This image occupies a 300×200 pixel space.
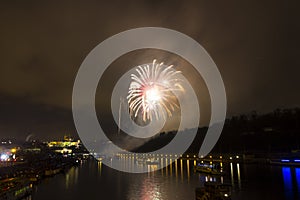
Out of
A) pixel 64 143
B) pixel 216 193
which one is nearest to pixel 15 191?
pixel 216 193

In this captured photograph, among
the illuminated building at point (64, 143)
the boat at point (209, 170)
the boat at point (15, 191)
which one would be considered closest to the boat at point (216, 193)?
the boat at point (15, 191)

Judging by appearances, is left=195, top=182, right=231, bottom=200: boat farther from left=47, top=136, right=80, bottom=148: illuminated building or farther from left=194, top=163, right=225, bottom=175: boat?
left=47, top=136, right=80, bottom=148: illuminated building

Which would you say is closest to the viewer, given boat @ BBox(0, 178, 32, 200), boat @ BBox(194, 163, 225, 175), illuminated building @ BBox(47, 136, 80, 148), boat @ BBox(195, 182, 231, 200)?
boat @ BBox(195, 182, 231, 200)

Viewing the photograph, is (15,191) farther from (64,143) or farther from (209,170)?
(64,143)

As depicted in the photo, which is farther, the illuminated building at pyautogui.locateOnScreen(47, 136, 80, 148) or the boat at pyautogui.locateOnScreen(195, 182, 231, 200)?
the illuminated building at pyautogui.locateOnScreen(47, 136, 80, 148)

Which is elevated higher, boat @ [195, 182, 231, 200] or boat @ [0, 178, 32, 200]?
boat @ [195, 182, 231, 200]

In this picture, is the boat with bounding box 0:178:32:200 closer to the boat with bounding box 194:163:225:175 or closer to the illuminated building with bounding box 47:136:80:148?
the boat with bounding box 194:163:225:175

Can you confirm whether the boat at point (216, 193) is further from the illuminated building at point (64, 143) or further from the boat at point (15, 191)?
the illuminated building at point (64, 143)

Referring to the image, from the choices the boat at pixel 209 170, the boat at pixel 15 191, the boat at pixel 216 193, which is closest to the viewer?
the boat at pixel 216 193

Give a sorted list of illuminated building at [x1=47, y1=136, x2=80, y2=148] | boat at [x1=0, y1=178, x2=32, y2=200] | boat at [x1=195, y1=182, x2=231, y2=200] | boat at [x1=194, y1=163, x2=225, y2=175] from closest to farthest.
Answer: boat at [x1=195, y1=182, x2=231, y2=200]
boat at [x1=0, y1=178, x2=32, y2=200]
boat at [x1=194, y1=163, x2=225, y2=175]
illuminated building at [x1=47, y1=136, x2=80, y2=148]

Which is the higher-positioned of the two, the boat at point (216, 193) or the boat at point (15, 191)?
the boat at point (216, 193)

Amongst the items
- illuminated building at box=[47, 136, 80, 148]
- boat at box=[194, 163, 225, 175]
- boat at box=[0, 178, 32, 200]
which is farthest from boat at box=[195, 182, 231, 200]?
illuminated building at box=[47, 136, 80, 148]

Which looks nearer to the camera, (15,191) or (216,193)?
(216,193)
